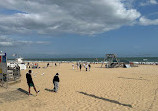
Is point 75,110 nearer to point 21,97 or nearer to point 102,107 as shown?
point 102,107

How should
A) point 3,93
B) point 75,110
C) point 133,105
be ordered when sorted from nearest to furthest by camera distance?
1. point 75,110
2. point 133,105
3. point 3,93

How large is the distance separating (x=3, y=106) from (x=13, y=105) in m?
0.45

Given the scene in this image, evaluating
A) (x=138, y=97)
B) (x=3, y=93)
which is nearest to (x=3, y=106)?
(x=3, y=93)

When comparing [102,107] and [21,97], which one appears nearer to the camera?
[102,107]

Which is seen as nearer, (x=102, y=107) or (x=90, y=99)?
(x=102, y=107)

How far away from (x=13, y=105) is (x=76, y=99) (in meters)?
3.39

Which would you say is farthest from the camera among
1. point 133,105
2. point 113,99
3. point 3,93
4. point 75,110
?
point 3,93

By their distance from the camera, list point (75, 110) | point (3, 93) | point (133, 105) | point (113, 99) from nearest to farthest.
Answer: point (75, 110), point (133, 105), point (113, 99), point (3, 93)

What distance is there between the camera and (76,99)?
29.8ft

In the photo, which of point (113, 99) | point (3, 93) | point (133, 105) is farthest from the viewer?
point (3, 93)

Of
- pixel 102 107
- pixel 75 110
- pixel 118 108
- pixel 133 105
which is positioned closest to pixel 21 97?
pixel 75 110

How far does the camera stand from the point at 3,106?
7.66 meters

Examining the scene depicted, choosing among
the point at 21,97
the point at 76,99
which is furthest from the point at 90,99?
the point at 21,97

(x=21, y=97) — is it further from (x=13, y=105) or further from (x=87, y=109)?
(x=87, y=109)
